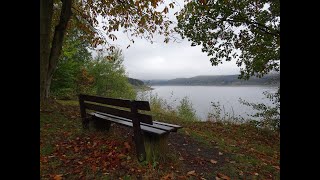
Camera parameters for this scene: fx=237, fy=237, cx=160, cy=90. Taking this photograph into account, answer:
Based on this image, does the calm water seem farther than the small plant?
Yes

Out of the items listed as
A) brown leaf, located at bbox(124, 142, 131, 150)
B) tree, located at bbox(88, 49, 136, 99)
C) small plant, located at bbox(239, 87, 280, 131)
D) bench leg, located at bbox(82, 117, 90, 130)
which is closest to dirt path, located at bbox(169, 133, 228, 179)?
brown leaf, located at bbox(124, 142, 131, 150)

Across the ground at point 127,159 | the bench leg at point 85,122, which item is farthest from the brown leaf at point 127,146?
the bench leg at point 85,122

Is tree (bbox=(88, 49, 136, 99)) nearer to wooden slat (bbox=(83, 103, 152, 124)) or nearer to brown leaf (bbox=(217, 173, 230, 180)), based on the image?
wooden slat (bbox=(83, 103, 152, 124))

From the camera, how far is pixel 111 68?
20062 millimetres

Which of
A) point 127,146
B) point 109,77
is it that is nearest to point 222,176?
point 127,146

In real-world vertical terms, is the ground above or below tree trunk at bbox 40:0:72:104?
below

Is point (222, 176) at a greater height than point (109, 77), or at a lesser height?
lesser

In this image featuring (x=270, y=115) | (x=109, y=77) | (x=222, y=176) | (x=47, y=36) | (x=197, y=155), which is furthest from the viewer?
(x=109, y=77)

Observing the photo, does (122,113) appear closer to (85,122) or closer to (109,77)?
(85,122)

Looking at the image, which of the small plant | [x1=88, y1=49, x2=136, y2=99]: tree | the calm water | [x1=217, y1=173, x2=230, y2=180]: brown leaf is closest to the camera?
[x1=217, y1=173, x2=230, y2=180]: brown leaf

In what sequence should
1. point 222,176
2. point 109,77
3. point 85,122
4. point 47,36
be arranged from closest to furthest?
point 222,176
point 85,122
point 47,36
point 109,77
